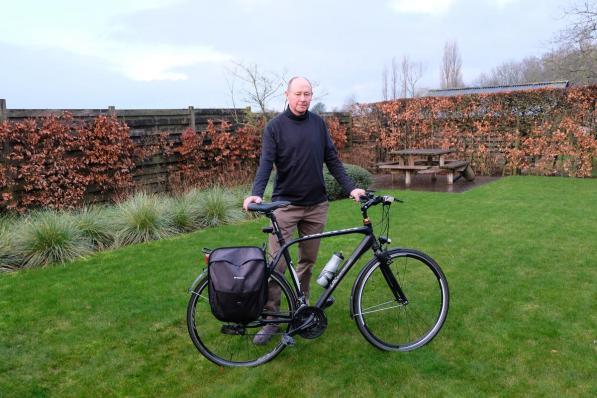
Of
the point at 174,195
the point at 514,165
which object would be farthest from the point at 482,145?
the point at 174,195

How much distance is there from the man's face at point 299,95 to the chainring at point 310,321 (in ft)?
4.36

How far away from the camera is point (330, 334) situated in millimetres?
3785

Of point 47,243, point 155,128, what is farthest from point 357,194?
point 155,128

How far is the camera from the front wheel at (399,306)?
11.2ft

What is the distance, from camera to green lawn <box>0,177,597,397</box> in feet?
10.1

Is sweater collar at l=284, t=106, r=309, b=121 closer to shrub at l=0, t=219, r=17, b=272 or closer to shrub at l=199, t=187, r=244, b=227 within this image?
shrub at l=0, t=219, r=17, b=272

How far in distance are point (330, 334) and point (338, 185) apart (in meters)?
6.20

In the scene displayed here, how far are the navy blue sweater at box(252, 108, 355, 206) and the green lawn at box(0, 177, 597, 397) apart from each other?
3.57 ft

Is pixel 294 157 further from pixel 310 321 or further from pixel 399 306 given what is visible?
pixel 399 306

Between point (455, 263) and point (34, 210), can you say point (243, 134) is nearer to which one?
point (34, 210)

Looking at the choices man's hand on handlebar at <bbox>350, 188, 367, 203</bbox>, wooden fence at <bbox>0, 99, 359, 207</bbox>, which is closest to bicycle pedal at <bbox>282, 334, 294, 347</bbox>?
man's hand on handlebar at <bbox>350, 188, 367, 203</bbox>

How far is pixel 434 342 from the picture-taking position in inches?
141

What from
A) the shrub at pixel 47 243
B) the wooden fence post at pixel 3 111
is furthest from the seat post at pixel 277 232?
the wooden fence post at pixel 3 111

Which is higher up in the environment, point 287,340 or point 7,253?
point 7,253
